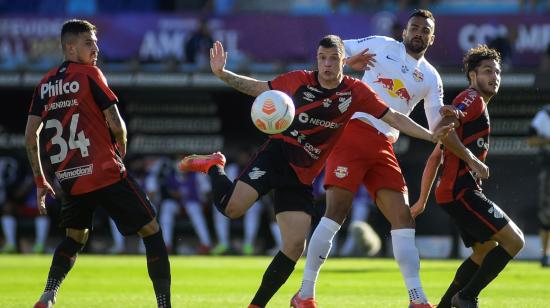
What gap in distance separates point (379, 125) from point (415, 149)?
40.4 ft

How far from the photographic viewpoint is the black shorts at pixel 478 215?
866cm

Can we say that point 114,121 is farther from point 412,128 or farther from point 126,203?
point 412,128

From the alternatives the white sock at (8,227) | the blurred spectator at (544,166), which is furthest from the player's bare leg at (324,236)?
the white sock at (8,227)

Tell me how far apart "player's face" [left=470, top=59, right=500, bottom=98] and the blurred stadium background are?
9.90 meters

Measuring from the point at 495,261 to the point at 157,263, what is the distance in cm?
266

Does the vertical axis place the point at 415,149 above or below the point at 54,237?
above

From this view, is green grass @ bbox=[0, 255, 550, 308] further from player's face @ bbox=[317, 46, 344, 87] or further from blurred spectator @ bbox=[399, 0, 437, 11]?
blurred spectator @ bbox=[399, 0, 437, 11]

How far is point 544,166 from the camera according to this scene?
57.7 feet

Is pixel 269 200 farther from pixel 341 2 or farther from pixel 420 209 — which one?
pixel 420 209

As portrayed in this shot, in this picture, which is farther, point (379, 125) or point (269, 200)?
point (269, 200)

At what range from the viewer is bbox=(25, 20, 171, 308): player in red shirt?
27.7 ft

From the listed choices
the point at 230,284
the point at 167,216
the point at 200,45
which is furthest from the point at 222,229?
the point at 230,284

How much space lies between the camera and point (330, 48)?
857 centimetres

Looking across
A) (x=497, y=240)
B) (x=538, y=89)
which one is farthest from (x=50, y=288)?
(x=538, y=89)
